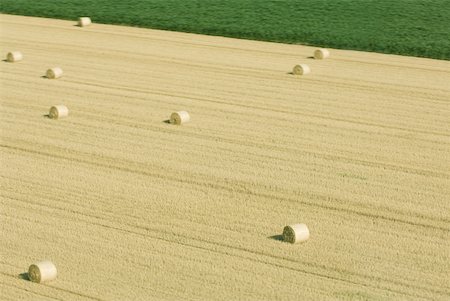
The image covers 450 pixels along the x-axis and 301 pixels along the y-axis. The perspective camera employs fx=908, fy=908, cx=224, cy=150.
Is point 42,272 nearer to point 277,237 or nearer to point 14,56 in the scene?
point 277,237

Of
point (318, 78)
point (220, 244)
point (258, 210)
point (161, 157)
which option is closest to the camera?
point (220, 244)

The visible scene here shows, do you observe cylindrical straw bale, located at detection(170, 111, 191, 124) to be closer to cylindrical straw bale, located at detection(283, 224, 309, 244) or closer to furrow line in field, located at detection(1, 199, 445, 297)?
furrow line in field, located at detection(1, 199, 445, 297)

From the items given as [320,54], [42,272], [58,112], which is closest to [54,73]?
[58,112]

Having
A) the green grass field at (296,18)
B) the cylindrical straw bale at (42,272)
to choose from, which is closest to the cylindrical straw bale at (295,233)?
the cylindrical straw bale at (42,272)

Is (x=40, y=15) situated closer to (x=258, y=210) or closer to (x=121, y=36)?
(x=121, y=36)

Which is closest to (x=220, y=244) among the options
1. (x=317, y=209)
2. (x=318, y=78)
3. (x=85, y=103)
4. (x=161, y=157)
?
(x=317, y=209)

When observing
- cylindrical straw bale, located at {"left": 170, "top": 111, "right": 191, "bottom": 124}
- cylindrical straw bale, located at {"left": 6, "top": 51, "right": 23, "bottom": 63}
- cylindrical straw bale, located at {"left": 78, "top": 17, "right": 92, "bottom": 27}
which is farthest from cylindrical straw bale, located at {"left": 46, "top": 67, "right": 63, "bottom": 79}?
cylindrical straw bale, located at {"left": 78, "top": 17, "right": 92, "bottom": 27}
